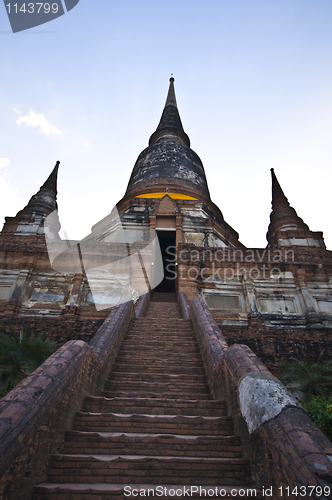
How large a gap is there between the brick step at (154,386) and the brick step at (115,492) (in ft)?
6.35

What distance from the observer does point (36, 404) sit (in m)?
2.95

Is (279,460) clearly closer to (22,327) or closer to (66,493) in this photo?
(66,493)

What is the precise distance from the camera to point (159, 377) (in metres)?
5.16

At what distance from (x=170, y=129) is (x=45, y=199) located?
44.7ft

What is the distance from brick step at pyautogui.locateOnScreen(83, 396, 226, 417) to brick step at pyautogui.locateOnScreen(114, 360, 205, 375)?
1224 millimetres

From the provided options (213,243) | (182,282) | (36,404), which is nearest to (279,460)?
(36,404)

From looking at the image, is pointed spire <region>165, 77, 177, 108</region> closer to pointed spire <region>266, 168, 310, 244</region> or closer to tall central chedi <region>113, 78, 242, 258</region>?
tall central chedi <region>113, 78, 242, 258</region>

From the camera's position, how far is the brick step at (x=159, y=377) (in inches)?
202

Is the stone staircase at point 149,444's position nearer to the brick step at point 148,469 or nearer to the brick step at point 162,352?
the brick step at point 148,469

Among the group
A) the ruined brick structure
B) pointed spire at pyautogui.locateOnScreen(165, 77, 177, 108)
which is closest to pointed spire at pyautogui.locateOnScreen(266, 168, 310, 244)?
the ruined brick structure

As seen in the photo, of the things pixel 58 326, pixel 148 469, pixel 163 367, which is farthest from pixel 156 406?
pixel 58 326

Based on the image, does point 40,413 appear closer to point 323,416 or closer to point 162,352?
point 162,352

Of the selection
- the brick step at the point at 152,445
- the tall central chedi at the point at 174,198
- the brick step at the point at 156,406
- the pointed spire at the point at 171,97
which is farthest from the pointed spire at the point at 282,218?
the pointed spire at the point at 171,97

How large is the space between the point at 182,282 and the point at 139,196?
409 inches
